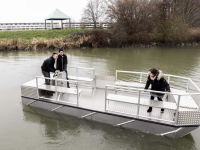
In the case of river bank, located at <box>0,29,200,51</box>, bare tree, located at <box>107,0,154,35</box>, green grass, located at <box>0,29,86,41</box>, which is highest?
bare tree, located at <box>107,0,154,35</box>

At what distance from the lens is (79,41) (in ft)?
92.1

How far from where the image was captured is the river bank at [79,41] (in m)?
25.4

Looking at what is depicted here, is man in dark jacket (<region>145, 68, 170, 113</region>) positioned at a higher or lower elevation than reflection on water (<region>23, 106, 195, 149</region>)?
higher

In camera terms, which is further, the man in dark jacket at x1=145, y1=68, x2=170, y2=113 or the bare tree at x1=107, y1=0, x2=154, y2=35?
A: the bare tree at x1=107, y1=0, x2=154, y2=35

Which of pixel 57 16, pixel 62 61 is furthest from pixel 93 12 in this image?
pixel 62 61

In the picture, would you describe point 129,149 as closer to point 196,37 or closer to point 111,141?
point 111,141

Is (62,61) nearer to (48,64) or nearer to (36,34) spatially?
(48,64)

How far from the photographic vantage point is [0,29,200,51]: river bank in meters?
25.4

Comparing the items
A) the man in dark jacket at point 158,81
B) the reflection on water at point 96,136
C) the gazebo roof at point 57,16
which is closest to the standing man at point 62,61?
the reflection on water at point 96,136

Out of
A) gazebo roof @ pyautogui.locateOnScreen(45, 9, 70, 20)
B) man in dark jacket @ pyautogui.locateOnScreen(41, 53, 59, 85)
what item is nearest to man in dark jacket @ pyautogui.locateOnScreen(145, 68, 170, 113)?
man in dark jacket @ pyautogui.locateOnScreen(41, 53, 59, 85)

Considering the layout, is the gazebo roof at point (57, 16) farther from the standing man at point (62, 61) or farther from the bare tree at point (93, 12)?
the standing man at point (62, 61)

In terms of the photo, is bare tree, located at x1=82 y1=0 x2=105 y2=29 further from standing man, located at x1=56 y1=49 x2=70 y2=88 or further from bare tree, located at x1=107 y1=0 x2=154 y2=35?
standing man, located at x1=56 y1=49 x2=70 y2=88

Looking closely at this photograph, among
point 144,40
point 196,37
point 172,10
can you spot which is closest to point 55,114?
point 144,40

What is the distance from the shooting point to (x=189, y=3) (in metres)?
34.6
